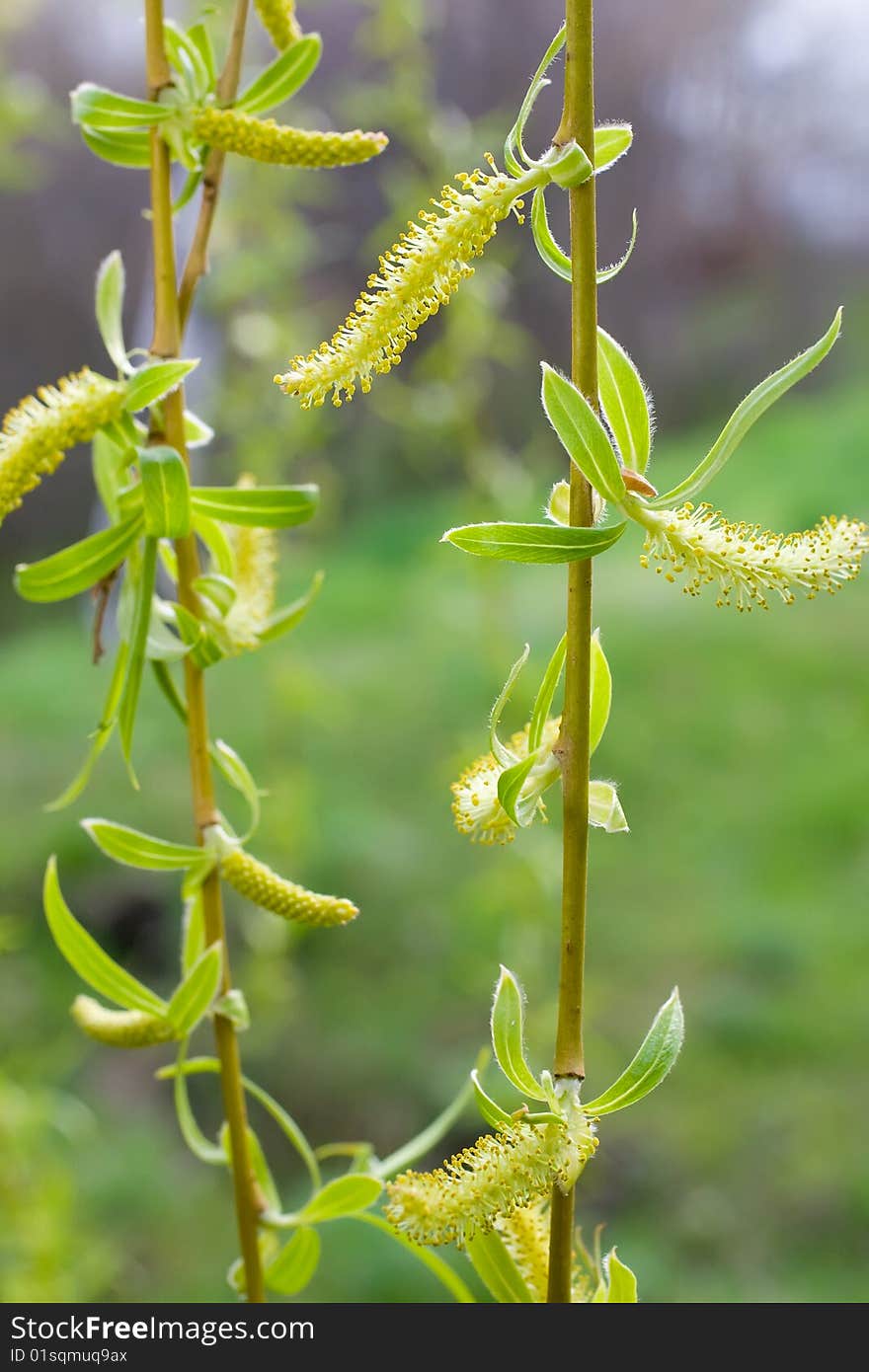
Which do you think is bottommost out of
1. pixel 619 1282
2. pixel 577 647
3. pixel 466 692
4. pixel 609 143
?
pixel 619 1282

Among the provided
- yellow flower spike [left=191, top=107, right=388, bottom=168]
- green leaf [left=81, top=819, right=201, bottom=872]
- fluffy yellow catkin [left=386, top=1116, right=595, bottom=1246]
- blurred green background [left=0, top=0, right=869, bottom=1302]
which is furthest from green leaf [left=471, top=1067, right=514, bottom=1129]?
blurred green background [left=0, top=0, right=869, bottom=1302]

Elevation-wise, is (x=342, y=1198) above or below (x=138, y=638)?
below

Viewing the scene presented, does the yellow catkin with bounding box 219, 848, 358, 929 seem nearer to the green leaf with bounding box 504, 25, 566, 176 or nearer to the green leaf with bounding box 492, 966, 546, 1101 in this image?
the green leaf with bounding box 492, 966, 546, 1101

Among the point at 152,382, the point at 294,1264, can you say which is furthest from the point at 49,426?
the point at 294,1264

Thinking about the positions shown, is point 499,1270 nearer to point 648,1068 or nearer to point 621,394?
point 648,1068

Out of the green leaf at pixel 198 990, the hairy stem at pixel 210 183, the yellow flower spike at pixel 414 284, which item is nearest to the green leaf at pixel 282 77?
the hairy stem at pixel 210 183
